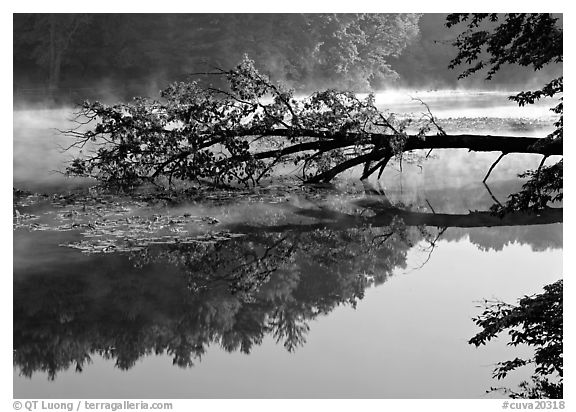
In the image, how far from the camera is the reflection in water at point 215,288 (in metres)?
4.85

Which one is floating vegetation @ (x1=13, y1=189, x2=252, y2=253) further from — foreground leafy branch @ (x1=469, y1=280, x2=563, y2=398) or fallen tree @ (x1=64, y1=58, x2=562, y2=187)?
foreground leafy branch @ (x1=469, y1=280, x2=563, y2=398)

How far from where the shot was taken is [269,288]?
5906 mm

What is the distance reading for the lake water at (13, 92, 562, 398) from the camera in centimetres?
446

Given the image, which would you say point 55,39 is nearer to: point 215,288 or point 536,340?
point 215,288

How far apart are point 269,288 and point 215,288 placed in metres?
0.38

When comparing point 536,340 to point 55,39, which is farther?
point 55,39

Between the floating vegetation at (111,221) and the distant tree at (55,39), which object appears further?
the distant tree at (55,39)

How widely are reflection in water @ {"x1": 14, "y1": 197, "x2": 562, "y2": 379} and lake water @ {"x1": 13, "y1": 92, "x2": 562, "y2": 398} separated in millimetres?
16

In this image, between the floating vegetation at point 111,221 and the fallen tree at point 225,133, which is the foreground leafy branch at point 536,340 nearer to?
the floating vegetation at point 111,221

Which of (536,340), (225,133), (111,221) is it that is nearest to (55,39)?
(225,133)

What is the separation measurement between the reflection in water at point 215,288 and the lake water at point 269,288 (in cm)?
2

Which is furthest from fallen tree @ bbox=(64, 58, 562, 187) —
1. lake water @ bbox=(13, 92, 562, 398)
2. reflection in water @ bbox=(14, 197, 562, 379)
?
reflection in water @ bbox=(14, 197, 562, 379)

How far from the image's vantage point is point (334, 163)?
10398 millimetres

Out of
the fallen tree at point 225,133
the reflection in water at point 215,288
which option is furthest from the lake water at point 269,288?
the fallen tree at point 225,133
